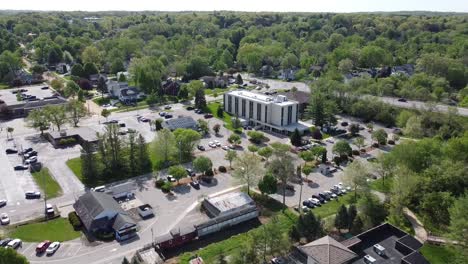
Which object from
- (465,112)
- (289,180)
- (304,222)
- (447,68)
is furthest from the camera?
(447,68)

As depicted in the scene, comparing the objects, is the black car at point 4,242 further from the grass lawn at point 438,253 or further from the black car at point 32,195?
the grass lawn at point 438,253

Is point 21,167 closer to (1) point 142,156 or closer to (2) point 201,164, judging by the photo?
(1) point 142,156

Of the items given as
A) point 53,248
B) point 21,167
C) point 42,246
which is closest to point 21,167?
point 21,167

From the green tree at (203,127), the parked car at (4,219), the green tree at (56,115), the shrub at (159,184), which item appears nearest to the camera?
the parked car at (4,219)

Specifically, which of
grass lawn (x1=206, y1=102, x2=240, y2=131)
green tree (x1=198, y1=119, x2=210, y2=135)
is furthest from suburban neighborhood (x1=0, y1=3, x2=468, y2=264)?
grass lawn (x1=206, y1=102, x2=240, y2=131)

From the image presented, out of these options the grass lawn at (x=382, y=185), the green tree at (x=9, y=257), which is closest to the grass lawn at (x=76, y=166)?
the green tree at (x=9, y=257)

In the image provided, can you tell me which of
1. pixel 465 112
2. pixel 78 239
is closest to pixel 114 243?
pixel 78 239

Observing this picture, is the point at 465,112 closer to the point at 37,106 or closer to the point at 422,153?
the point at 422,153
